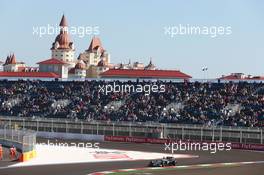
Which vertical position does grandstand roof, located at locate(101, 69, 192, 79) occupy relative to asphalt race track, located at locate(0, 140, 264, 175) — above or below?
above

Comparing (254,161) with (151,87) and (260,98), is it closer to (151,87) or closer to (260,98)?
(260,98)

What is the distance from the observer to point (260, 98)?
63.1 metres

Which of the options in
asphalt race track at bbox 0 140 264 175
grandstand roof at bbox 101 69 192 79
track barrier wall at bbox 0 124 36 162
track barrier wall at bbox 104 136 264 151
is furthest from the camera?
grandstand roof at bbox 101 69 192 79

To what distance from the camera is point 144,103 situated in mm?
68625

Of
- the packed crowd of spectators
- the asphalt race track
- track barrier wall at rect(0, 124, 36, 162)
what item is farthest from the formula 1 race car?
the packed crowd of spectators

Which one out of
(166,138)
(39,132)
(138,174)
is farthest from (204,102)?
(138,174)

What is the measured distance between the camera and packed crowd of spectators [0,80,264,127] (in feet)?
203

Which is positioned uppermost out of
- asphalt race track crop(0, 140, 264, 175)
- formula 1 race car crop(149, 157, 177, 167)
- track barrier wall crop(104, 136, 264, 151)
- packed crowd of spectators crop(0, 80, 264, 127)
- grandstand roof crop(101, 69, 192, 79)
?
grandstand roof crop(101, 69, 192, 79)

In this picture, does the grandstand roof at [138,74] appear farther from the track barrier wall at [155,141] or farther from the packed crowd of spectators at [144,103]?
the track barrier wall at [155,141]

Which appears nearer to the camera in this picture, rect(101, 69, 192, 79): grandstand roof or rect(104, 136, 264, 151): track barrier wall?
rect(104, 136, 264, 151): track barrier wall

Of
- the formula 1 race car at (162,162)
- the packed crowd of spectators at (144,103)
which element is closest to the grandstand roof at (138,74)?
the packed crowd of spectators at (144,103)

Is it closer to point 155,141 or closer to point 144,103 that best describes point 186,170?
point 155,141

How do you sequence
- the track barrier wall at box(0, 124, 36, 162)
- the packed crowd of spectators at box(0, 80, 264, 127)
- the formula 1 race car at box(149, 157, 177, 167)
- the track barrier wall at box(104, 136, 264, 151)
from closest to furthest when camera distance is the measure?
1. the formula 1 race car at box(149, 157, 177, 167)
2. the track barrier wall at box(0, 124, 36, 162)
3. the track barrier wall at box(104, 136, 264, 151)
4. the packed crowd of spectators at box(0, 80, 264, 127)

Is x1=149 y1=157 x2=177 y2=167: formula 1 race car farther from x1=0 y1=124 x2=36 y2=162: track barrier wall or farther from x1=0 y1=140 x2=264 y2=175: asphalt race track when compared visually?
x1=0 y1=124 x2=36 y2=162: track barrier wall
